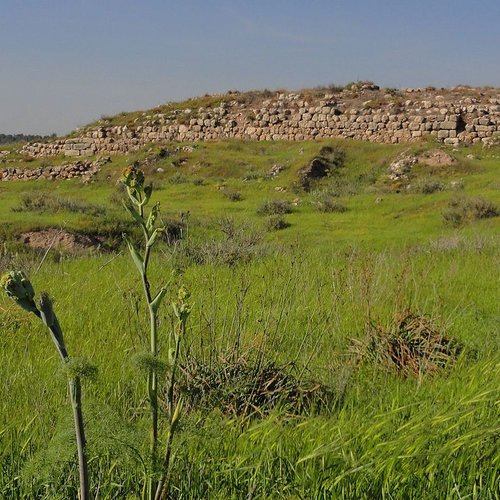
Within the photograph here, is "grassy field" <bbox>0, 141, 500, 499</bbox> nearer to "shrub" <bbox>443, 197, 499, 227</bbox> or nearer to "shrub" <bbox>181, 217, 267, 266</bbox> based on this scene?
"shrub" <bbox>181, 217, 267, 266</bbox>

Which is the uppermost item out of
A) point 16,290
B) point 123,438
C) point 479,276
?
point 16,290

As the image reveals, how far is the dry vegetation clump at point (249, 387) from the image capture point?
12.9ft

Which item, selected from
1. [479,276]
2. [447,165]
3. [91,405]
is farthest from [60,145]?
[91,405]

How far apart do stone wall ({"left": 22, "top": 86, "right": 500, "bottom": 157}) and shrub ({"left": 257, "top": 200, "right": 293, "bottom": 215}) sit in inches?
451

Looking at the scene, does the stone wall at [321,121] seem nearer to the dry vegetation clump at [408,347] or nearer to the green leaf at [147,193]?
the dry vegetation clump at [408,347]

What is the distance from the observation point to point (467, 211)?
623 inches

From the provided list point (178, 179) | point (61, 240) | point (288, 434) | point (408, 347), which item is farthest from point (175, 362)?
point (178, 179)

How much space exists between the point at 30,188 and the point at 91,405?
27.0m

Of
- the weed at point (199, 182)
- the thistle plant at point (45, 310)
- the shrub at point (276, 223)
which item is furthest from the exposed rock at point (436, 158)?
the thistle plant at point (45, 310)

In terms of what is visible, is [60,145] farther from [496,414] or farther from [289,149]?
[496,414]

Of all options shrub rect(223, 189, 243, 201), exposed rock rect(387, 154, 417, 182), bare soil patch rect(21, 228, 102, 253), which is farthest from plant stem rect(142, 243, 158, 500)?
exposed rock rect(387, 154, 417, 182)

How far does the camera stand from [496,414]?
3447 mm

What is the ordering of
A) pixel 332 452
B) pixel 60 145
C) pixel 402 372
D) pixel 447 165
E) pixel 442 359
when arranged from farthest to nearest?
pixel 60 145 < pixel 447 165 < pixel 442 359 < pixel 402 372 < pixel 332 452

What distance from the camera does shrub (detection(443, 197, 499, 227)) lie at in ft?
50.8
